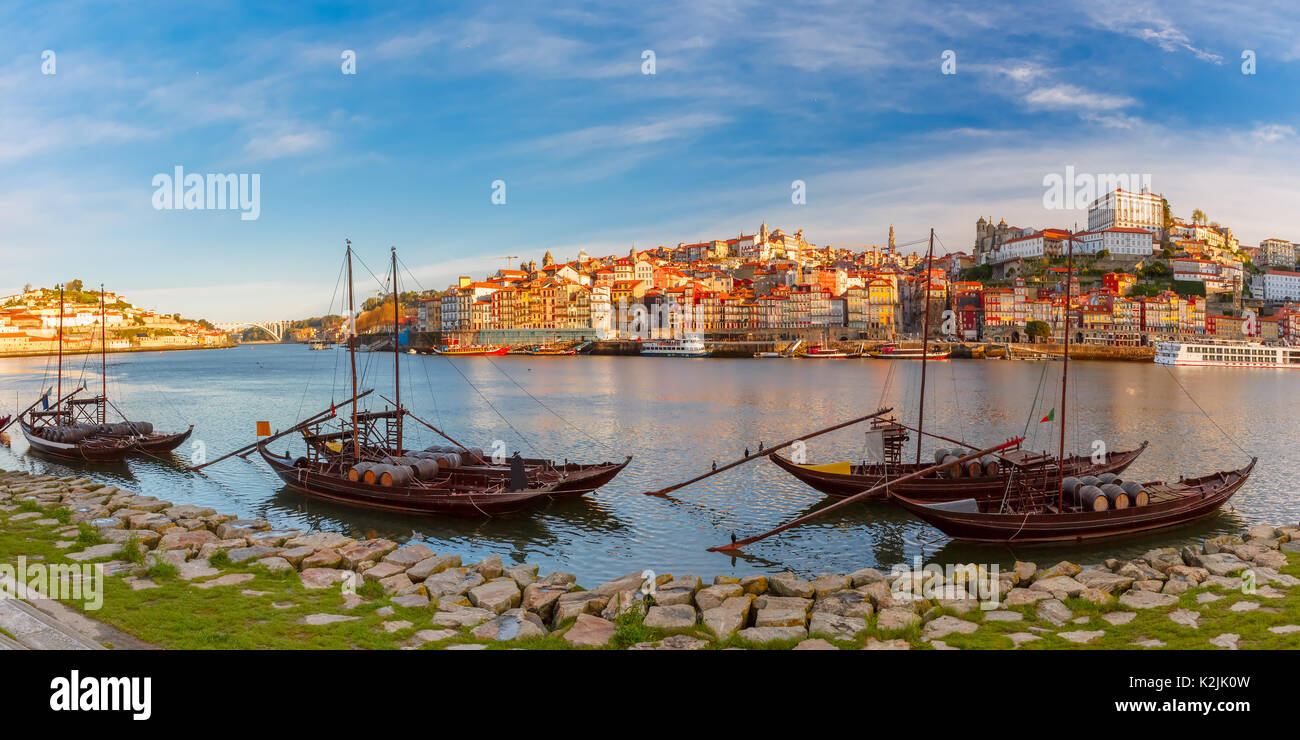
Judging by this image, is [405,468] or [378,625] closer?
[378,625]

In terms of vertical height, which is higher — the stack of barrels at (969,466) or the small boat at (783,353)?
the small boat at (783,353)

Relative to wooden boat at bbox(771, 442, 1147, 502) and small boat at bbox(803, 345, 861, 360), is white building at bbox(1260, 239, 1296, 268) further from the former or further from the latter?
wooden boat at bbox(771, 442, 1147, 502)

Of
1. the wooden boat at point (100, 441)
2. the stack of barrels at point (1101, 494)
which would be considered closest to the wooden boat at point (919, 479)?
the stack of barrels at point (1101, 494)

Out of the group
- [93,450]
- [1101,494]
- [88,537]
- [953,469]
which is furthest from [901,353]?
[88,537]

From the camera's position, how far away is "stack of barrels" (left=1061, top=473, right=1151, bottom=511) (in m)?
15.5

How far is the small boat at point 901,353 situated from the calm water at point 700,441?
31.2m

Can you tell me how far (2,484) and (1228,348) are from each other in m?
120

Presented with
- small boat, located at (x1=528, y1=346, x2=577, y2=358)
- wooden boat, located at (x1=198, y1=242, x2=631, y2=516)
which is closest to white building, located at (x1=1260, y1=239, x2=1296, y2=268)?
small boat, located at (x1=528, y1=346, x2=577, y2=358)

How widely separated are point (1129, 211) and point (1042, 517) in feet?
549

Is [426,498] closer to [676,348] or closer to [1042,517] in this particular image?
[1042,517]

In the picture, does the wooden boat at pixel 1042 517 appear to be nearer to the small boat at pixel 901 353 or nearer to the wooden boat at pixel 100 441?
the wooden boat at pixel 100 441

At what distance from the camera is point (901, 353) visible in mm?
116125

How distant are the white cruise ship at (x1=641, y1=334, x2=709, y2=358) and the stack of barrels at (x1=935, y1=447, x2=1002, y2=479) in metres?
101
